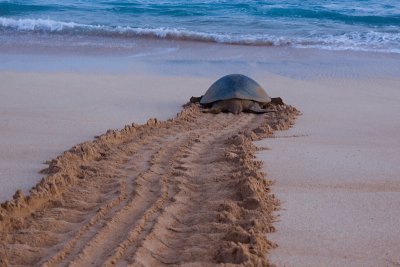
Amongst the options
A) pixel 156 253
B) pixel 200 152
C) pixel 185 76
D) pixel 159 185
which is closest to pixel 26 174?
pixel 159 185

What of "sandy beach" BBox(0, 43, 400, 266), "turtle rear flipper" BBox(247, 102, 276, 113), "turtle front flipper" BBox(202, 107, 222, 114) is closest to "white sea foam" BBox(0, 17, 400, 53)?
"sandy beach" BBox(0, 43, 400, 266)

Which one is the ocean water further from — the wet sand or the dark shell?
the wet sand

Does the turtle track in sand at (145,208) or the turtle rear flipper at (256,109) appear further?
the turtle rear flipper at (256,109)

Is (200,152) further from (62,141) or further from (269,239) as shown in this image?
(269,239)

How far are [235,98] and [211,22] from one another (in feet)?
35.0

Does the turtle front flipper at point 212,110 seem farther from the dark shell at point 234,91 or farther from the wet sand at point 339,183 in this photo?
the wet sand at point 339,183

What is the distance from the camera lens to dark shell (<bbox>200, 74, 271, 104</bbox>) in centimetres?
680

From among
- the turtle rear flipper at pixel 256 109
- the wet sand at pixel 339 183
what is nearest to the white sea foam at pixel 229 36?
the wet sand at pixel 339 183

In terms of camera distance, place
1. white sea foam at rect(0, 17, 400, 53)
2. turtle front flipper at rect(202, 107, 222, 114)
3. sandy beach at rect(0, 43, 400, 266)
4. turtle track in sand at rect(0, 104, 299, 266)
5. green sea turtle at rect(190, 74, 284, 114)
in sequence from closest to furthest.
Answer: turtle track in sand at rect(0, 104, 299, 266), sandy beach at rect(0, 43, 400, 266), turtle front flipper at rect(202, 107, 222, 114), green sea turtle at rect(190, 74, 284, 114), white sea foam at rect(0, 17, 400, 53)

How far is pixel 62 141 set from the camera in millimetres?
5129

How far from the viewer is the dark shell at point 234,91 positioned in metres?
6.80

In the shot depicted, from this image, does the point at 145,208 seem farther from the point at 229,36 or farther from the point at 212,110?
the point at 229,36

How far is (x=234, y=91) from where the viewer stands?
22.4 ft

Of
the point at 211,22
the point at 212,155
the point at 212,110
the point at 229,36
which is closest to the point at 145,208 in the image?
the point at 212,155
